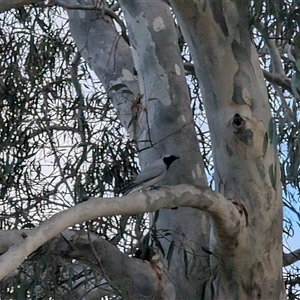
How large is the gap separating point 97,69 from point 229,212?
110 centimetres

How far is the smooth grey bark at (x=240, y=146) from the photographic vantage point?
6.67ft

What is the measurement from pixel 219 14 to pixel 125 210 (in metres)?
0.67

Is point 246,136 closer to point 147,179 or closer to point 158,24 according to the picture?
point 147,179

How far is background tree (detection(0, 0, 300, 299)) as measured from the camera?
2.01 meters

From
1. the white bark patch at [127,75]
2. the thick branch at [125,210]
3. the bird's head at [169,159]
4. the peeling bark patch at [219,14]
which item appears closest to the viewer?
the thick branch at [125,210]

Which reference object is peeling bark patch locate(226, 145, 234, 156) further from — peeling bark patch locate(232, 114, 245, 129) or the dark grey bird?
the dark grey bird

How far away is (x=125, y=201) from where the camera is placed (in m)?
1.64

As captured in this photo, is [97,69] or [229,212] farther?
[97,69]

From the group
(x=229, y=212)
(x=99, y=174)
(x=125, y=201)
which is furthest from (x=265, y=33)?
(x=99, y=174)

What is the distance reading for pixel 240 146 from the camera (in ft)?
6.89

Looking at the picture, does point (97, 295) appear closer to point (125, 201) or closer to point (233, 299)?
point (233, 299)

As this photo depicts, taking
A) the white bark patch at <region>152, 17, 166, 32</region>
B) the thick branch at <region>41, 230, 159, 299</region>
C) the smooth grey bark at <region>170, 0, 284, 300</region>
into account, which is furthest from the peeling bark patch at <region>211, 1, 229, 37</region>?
the thick branch at <region>41, 230, 159, 299</region>

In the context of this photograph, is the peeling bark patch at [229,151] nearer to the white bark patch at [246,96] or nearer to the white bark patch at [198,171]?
the white bark patch at [246,96]

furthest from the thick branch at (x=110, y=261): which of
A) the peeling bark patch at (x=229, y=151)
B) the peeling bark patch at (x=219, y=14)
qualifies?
the peeling bark patch at (x=219, y=14)
